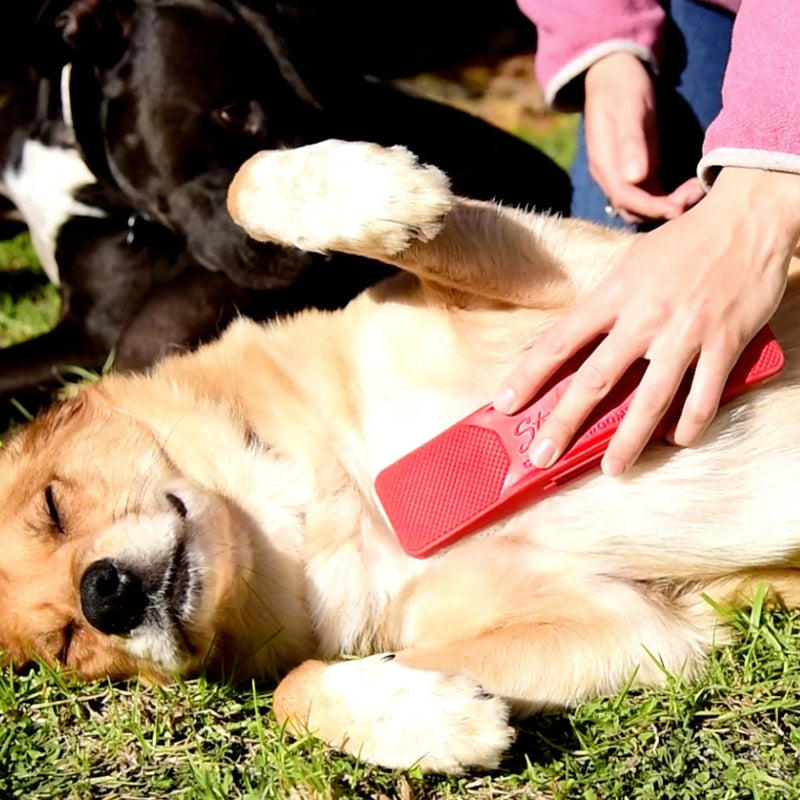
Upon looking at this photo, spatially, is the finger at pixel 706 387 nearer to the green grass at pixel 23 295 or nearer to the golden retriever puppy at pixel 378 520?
the golden retriever puppy at pixel 378 520

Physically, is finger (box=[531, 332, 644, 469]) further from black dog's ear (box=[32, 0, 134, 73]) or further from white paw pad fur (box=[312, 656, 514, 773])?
black dog's ear (box=[32, 0, 134, 73])

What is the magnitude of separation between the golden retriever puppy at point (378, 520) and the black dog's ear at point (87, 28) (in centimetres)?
178

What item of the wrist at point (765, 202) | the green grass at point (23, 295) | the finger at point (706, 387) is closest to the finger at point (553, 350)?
the finger at point (706, 387)

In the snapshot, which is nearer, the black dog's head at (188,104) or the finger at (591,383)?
the finger at (591,383)

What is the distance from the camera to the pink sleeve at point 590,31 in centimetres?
329

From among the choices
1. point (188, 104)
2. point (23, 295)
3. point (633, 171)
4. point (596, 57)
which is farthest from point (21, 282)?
point (633, 171)

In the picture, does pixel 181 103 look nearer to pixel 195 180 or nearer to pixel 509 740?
pixel 195 180

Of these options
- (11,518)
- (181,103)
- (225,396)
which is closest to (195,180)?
(181,103)

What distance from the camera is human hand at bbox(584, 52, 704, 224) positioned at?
3.18 m

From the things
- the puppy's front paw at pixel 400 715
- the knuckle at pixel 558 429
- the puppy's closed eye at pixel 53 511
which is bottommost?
the puppy's front paw at pixel 400 715

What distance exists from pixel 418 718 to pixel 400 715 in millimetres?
37

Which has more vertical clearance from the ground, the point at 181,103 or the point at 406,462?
the point at 181,103

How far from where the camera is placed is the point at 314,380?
263 cm

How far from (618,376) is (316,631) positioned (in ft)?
2.99
